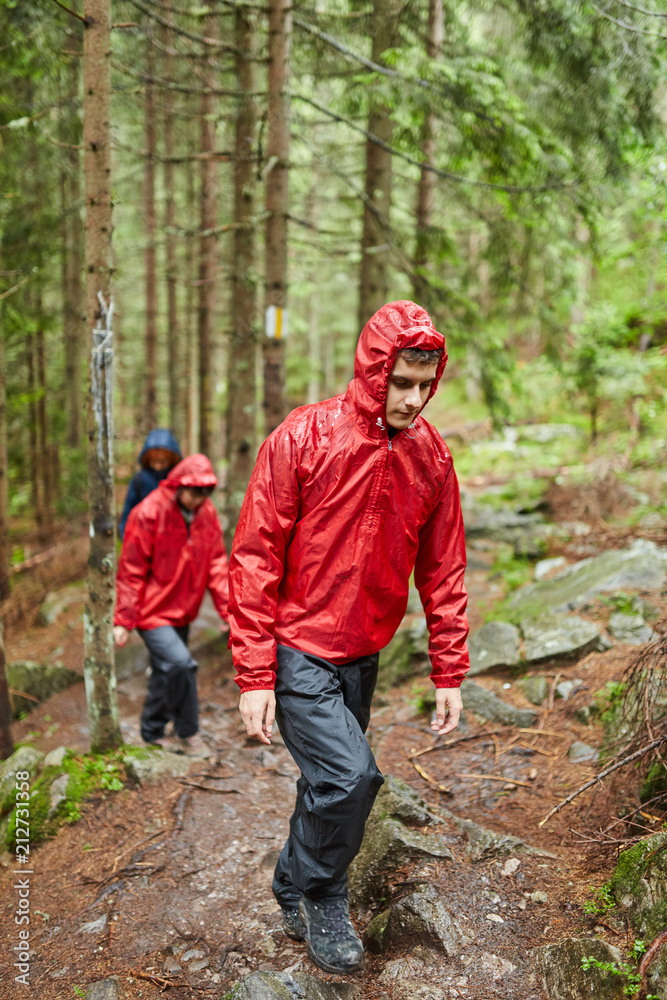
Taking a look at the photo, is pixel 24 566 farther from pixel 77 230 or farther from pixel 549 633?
pixel 549 633

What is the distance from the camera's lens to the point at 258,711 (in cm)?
277

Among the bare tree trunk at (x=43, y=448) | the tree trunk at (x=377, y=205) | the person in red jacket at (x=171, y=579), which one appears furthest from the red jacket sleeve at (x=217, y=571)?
the bare tree trunk at (x=43, y=448)

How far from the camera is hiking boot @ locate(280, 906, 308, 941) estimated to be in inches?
129

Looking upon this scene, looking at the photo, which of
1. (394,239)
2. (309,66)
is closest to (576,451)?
(394,239)

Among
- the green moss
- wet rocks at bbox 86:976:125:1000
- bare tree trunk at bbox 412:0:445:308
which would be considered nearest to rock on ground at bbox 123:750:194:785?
the green moss

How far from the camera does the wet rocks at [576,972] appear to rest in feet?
8.35

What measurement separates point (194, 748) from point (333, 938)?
9.93 feet

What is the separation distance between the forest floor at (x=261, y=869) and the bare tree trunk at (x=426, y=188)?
489cm

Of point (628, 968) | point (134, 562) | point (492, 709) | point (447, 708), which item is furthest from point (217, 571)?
point (628, 968)

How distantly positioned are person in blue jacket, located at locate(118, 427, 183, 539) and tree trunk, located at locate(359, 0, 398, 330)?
3137 millimetres

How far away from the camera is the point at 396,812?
12.8ft

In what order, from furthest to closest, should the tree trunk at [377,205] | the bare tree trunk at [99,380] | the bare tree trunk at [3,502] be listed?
the bare tree trunk at [3,502] < the tree trunk at [377,205] < the bare tree trunk at [99,380]

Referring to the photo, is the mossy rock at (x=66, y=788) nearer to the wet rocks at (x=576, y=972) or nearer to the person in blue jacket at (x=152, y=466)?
the person in blue jacket at (x=152, y=466)

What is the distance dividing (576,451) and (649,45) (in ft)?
A: 29.7
